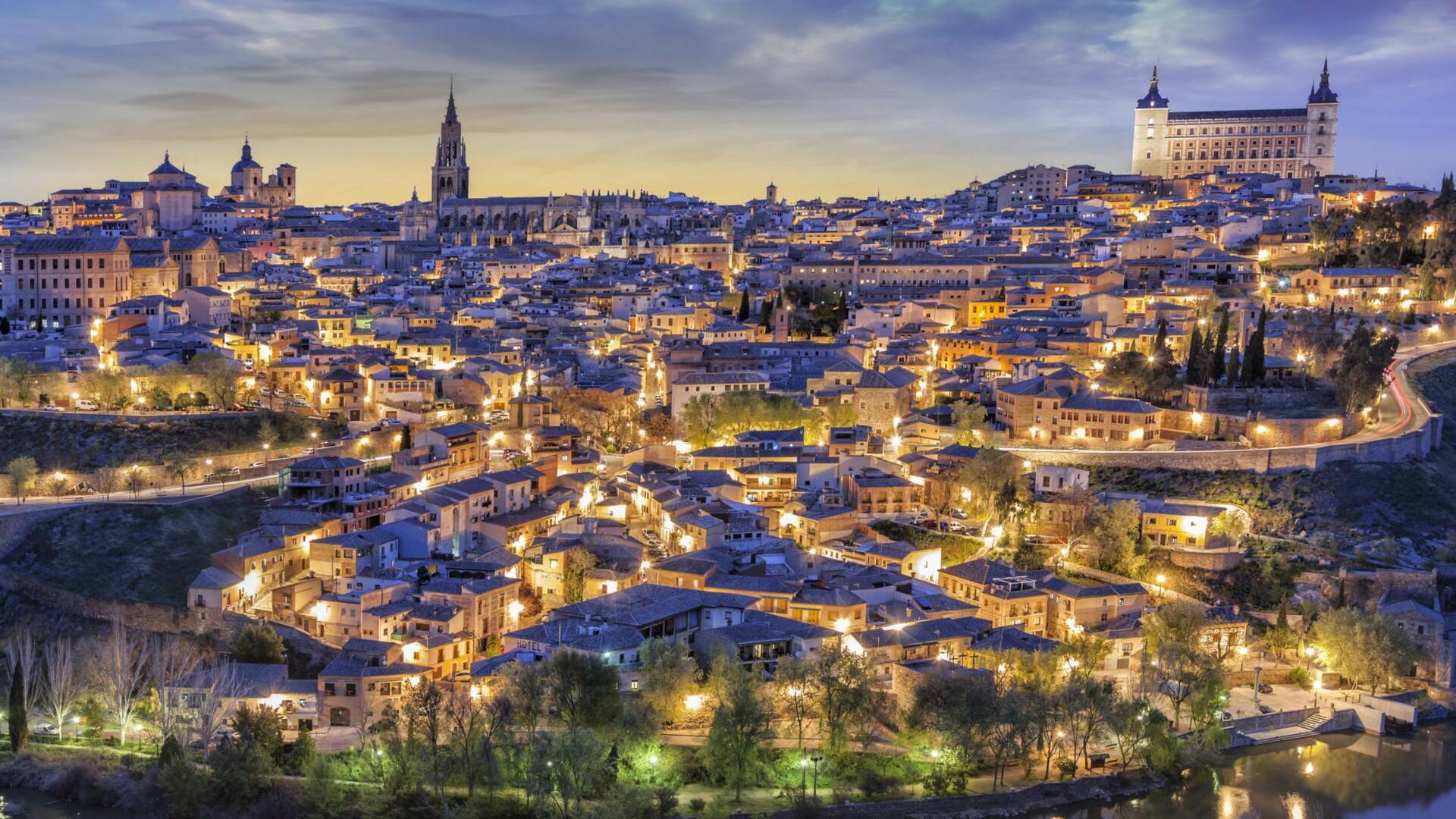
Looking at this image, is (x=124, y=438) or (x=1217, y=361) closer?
(x=124, y=438)

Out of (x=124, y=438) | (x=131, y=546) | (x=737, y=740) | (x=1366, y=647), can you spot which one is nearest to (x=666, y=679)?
(x=737, y=740)

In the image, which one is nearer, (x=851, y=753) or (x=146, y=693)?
(x=851, y=753)

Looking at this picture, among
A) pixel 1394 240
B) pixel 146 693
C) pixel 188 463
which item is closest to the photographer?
pixel 146 693

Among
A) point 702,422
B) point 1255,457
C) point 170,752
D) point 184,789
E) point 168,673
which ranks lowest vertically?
point 184,789

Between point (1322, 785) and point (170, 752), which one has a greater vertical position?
point (170, 752)

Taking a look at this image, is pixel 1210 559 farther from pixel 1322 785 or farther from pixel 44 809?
pixel 44 809

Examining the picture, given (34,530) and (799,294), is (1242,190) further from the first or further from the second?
(34,530)

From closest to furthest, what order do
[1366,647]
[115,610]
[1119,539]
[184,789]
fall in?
[184,789]
[1366,647]
[115,610]
[1119,539]

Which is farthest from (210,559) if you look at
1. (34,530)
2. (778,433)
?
(778,433)
